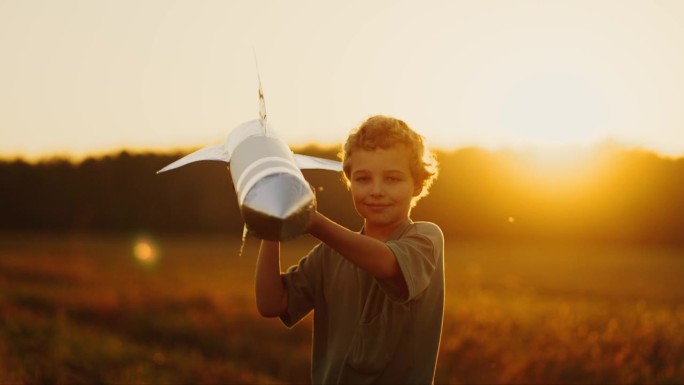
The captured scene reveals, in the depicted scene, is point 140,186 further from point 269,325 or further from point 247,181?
point 247,181

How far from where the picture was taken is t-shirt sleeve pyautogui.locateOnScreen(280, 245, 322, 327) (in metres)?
3.82

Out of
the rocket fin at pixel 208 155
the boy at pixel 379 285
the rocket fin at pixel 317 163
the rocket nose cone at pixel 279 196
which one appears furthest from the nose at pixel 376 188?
the rocket nose cone at pixel 279 196

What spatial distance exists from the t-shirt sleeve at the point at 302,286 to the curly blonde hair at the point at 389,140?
1.59ft

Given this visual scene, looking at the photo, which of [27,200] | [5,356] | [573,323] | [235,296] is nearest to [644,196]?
[573,323]

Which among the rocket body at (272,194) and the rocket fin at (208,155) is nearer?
the rocket body at (272,194)

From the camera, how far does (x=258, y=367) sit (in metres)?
10.5

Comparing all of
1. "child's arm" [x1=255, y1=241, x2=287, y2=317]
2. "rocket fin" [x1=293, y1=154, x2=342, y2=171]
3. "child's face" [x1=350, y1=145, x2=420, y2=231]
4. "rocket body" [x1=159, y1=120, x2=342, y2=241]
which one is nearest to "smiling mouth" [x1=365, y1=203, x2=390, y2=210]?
"child's face" [x1=350, y1=145, x2=420, y2=231]

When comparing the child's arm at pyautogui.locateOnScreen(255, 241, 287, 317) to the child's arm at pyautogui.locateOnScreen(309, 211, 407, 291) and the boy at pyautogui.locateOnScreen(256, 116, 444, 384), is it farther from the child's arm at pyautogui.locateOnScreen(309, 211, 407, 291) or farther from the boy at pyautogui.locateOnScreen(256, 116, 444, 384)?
the child's arm at pyautogui.locateOnScreen(309, 211, 407, 291)

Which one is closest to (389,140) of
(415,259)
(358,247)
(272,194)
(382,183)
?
(382,183)

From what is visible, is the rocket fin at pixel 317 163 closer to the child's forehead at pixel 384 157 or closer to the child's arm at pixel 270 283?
the child's forehead at pixel 384 157

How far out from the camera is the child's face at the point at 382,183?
11.3ft

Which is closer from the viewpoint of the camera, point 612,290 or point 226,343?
point 226,343

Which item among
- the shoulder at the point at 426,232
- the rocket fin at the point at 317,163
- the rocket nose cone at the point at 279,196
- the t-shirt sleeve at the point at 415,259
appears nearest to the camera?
the rocket nose cone at the point at 279,196

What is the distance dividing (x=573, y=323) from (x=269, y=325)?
423 cm
